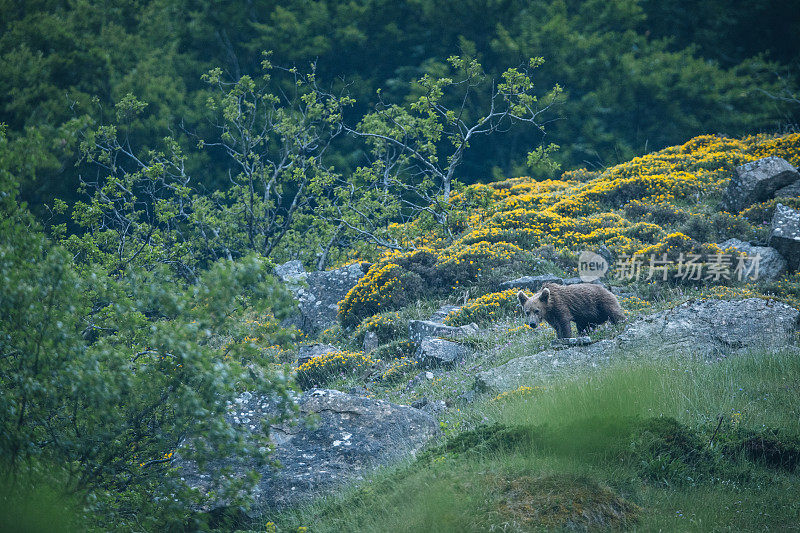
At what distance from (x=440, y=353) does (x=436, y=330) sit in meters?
1.09

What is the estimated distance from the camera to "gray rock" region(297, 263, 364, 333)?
1645 cm

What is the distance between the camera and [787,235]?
12.1m

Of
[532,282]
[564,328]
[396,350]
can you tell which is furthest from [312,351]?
[564,328]

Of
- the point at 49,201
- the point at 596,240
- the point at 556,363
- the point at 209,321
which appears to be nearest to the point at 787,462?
the point at 556,363

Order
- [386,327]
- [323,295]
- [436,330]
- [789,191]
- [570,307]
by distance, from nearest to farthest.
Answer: [570,307]
[436,330]
[386,327]
[789,191]
[323,295]

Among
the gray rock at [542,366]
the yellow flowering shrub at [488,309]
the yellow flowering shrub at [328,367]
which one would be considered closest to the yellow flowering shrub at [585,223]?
the yellow flowering shrub at [488,309]

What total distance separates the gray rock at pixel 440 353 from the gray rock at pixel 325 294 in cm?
544

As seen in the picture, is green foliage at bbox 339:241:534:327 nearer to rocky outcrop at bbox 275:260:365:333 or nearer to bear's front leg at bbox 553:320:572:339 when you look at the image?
rocky outcrop at bbox 275:260:365:333

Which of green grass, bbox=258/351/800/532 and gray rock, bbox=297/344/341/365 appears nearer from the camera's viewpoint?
green grass, bbox=258/351/800/532

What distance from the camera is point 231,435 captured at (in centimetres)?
545

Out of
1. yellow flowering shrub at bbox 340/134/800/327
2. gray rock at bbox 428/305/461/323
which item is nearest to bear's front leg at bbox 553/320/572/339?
gray rock at bbox 428/305/461/323

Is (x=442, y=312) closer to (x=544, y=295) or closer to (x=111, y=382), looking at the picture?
(x=544, y=295)

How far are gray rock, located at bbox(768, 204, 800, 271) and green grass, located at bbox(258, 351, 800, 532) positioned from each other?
17.5 ft

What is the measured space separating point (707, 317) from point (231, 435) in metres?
6.91
